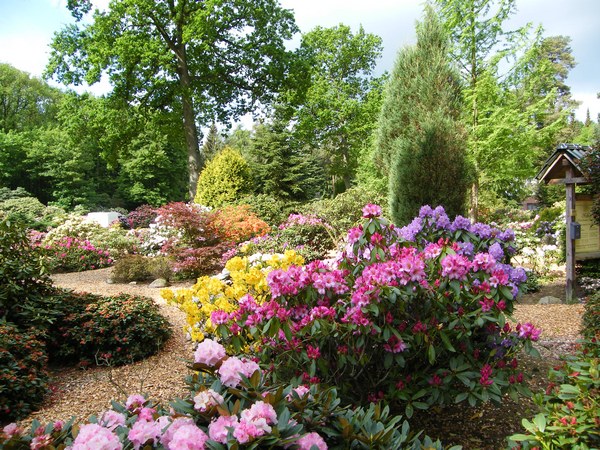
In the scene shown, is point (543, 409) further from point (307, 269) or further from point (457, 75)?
point (457, 75)

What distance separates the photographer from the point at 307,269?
7.79ft

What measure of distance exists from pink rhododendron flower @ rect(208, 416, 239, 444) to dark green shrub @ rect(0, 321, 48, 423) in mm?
2313

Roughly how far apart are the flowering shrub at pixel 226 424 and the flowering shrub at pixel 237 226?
744cm

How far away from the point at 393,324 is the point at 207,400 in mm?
1268

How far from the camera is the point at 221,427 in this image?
107 centimetres

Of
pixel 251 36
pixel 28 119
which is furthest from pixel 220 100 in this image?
pixel 28 119

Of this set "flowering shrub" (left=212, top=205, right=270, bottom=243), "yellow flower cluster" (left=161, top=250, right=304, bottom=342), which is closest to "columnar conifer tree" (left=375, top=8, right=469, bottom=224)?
"flowering shrub" (left=212, top=205, right=270, bottom=243)

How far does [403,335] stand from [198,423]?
1220 mm

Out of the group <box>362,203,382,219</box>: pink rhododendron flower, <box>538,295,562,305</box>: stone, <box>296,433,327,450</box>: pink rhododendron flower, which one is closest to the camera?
<box>296,433,327,450</box>: pink rhododendron flower

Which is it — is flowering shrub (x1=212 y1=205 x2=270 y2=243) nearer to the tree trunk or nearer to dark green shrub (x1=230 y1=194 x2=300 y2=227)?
dark green shrub (x1=230 y1=194 x2=300 y2=227)

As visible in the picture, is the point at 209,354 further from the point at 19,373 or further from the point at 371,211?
the point at 19,373

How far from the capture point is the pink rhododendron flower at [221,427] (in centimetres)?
106

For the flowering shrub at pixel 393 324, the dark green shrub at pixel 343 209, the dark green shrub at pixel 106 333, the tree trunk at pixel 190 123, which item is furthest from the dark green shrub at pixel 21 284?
the tree trunk at pixel 190 123

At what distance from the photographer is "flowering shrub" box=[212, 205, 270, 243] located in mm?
8805
